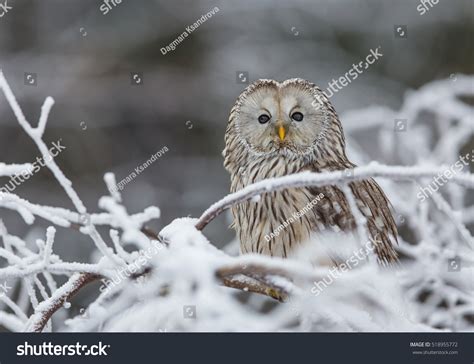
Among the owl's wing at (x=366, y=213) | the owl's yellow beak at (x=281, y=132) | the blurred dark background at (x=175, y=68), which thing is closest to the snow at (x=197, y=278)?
the owl's wing at (x=366, y=213)

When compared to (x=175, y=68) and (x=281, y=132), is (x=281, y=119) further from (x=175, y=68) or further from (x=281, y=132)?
(x=175, y=68)

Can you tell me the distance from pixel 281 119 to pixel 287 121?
0.10ft

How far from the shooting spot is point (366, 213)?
10.6ft

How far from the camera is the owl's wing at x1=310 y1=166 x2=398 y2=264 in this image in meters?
3.19

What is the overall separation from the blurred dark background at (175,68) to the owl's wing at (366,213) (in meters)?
3.18

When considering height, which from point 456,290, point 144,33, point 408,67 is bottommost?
point 456,290

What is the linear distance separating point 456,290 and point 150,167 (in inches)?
185


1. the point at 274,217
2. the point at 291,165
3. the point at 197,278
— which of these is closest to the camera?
the point at 197,278

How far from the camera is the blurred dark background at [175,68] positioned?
6.77 metres

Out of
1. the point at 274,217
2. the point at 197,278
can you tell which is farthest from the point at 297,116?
the point at 197,278

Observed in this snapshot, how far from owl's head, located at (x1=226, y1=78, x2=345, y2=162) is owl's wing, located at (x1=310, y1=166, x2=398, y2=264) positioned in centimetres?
26

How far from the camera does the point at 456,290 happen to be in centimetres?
261
